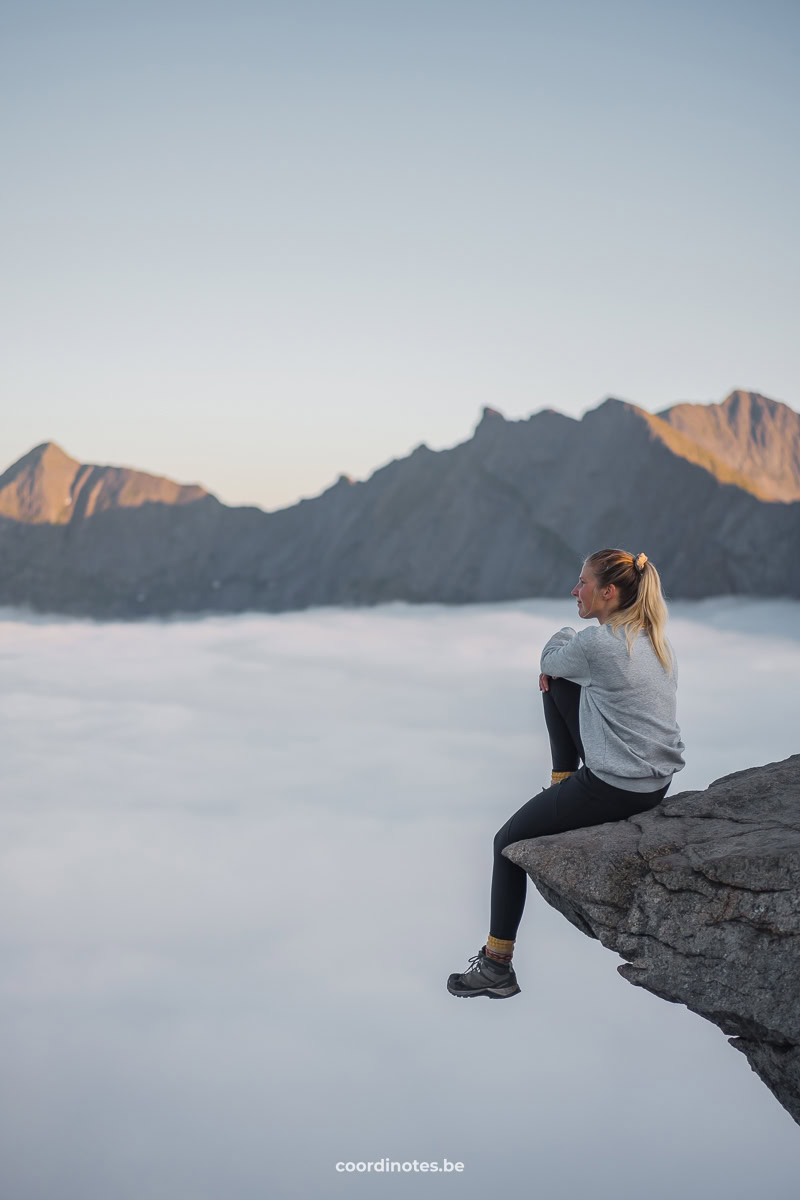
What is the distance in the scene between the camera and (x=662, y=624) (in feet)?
15.4

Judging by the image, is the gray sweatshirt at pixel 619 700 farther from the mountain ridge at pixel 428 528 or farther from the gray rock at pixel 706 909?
the mountain ridge at pixel 428 528

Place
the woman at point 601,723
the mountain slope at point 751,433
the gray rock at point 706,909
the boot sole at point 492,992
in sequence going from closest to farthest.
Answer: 1. the gray rock at point 706,909
2. the woman at point 601,723
3. the boot sole at point 492,992
4. the mountain slope at point 751,433

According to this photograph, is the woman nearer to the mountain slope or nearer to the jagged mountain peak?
the mountain slope

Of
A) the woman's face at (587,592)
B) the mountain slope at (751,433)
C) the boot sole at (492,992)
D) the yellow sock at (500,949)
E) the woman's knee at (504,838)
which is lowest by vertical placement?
the boot sole at (492,992)

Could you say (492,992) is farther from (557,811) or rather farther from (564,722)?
(564,722)

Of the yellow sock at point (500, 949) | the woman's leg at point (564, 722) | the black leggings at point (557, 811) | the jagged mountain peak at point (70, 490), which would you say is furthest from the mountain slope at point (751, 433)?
the yellow sock at point (500, 949)

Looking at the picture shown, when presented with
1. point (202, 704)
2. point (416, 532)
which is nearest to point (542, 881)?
point (416, 532)

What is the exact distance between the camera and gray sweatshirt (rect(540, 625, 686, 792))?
4523mm

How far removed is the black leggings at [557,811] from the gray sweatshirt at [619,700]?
0.12m

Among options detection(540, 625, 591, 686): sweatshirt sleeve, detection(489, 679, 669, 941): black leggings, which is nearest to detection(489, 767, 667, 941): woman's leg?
Result: detection(489, 679, 669, 941): black leggings

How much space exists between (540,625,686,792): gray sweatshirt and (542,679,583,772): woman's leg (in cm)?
12

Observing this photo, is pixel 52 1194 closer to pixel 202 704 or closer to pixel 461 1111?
pixel 461 1111

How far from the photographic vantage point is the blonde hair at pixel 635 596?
4.61m

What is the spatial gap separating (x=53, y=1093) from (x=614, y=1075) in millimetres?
23607
